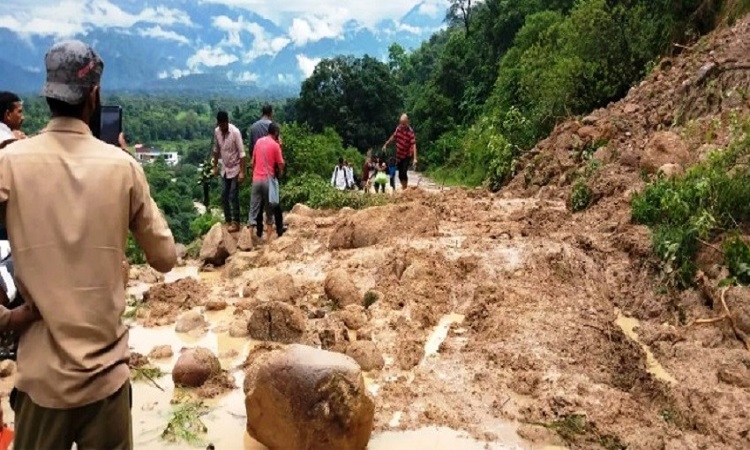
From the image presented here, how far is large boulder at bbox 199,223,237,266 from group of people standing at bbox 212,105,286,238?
42cm

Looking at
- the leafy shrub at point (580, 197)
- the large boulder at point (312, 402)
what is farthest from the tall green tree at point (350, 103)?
the large boulder at point (312, 402)

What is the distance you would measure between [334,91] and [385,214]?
3557 centimetres

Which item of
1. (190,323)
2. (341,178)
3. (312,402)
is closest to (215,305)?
(190,323)

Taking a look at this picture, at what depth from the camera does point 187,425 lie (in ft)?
16.5

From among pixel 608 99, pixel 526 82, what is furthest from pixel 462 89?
pixel 608 99

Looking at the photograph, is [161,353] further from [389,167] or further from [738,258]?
[389,167]

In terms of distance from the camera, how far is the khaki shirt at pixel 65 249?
7.29ft

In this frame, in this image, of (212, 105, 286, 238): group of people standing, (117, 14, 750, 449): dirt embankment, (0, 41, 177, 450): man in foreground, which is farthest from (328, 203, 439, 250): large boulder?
(0, 41, 177, 450): man in foreground

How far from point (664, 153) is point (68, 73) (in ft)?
29.8

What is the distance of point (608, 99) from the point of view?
15875mm

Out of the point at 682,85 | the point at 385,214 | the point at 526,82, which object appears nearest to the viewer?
the point at 385,214

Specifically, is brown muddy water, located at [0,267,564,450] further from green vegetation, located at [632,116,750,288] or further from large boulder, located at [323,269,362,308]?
green vegetation, located at [632,116,750,288]

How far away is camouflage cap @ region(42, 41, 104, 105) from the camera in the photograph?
2.29m

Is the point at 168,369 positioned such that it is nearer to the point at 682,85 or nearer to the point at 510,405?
the point at 510,405
